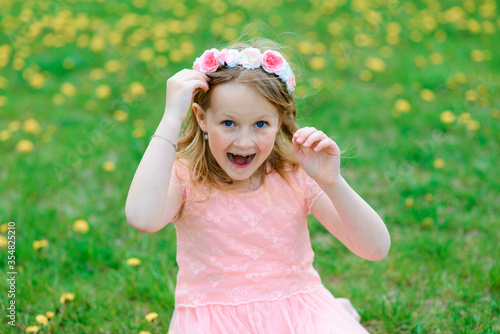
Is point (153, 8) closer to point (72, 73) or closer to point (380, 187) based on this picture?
point (72, 73)

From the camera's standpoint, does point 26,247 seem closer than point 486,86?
Yes

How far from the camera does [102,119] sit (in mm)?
3951

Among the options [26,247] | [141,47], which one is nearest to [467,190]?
[26,247]

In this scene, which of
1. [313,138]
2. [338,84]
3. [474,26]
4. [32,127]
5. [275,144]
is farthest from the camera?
[474,26]

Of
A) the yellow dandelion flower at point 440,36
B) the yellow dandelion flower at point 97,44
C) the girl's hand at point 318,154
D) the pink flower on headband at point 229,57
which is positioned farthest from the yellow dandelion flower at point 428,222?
the yellow dandelion flower at point 97,44

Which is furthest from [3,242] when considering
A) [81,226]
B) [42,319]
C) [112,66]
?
[112,66]

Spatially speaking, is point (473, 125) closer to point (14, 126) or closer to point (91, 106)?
point (91, 106)

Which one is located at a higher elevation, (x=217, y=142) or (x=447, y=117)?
(x=217, y=142)

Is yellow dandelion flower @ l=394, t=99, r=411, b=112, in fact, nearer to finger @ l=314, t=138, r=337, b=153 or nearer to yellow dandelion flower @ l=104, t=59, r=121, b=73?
yellow dandelion flower @ l=104, t=59, r=121, b=73

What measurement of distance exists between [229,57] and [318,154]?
407mm

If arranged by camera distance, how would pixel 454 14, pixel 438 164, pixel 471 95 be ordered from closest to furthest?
pixel 438 164
pixel 471 95
pixel 454 14

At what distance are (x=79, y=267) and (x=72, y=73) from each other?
264 centimetres

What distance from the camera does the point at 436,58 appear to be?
4.77m

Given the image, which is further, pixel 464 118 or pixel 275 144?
pixel 464 118
